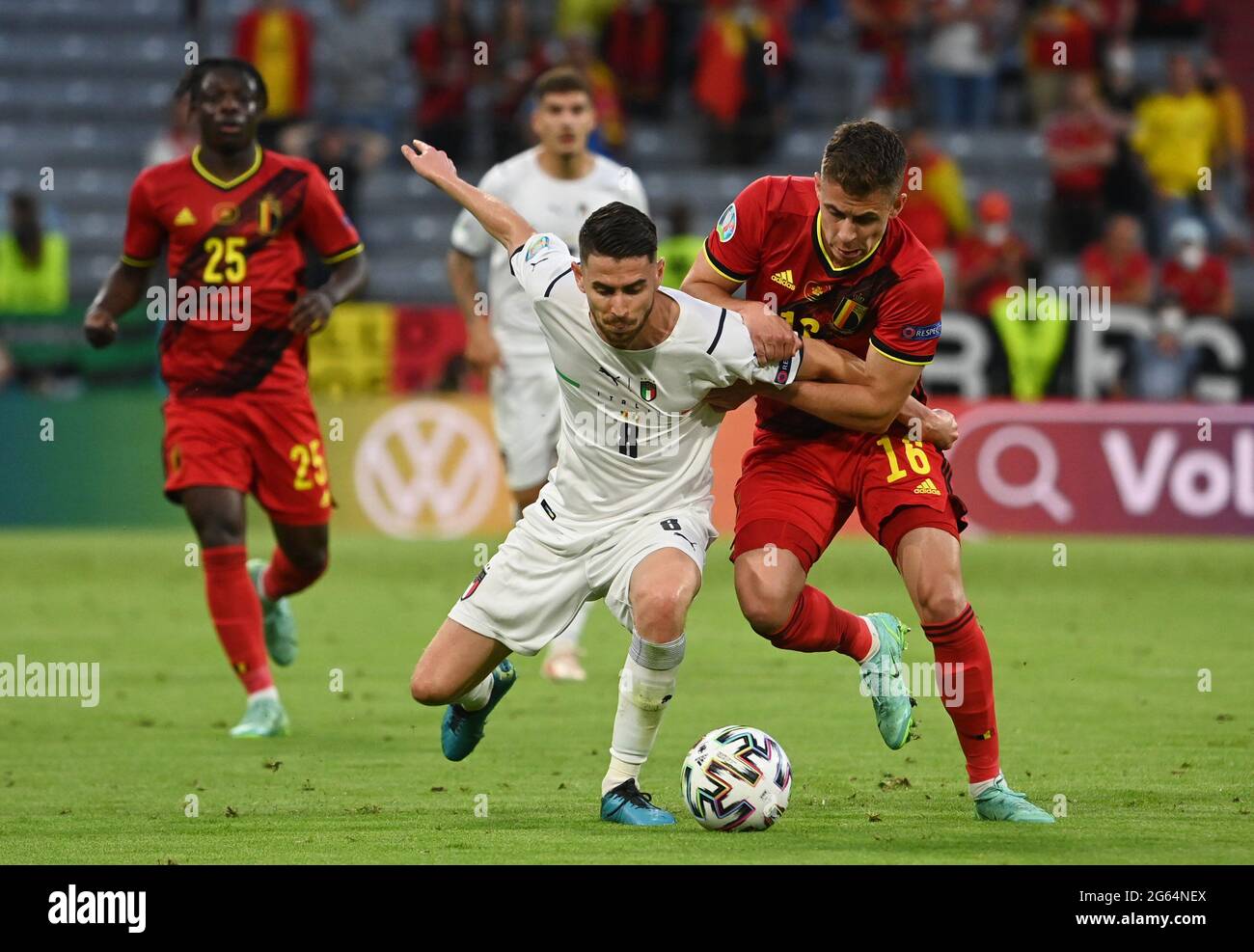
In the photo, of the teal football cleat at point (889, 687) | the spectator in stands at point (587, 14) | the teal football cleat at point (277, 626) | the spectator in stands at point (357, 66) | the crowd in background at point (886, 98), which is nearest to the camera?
the teal football cleat at point (889, 687)

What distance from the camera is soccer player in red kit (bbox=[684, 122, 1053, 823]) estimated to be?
6664 millimetres

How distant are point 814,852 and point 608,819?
818 millimetres

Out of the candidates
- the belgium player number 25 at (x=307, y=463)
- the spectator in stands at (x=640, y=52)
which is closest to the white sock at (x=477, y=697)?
the belgium player number 25 at (x=307, y=463)

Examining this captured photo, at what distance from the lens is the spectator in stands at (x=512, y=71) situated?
20266mm

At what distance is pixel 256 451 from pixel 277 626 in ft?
4.03

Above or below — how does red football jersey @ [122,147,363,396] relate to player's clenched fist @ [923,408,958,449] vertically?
above

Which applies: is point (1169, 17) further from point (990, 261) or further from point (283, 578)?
point (283, 578)

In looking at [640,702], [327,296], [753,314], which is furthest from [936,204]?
[640,702]

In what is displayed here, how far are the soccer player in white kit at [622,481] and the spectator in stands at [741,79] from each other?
1417cm

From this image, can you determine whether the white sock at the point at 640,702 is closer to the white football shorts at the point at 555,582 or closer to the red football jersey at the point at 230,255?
the white football shorts at the point at 555,582

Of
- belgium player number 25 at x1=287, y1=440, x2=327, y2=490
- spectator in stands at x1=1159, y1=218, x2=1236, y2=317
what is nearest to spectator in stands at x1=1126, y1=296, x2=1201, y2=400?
spectator in stands at x1=1159, y1=218, x2=1236, y2=317

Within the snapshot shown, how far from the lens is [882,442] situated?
7.21 m

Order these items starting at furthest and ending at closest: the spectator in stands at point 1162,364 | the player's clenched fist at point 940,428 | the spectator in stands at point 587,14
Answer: the spectator in stands at point 587,14
the spectator in stands at point 1162,364
the player's clenched fist at point 940,428

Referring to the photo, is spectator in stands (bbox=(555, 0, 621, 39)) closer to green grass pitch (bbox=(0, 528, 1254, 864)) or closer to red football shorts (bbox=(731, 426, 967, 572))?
green grass pitch (bbox=(0, 528, 1254, 864))
